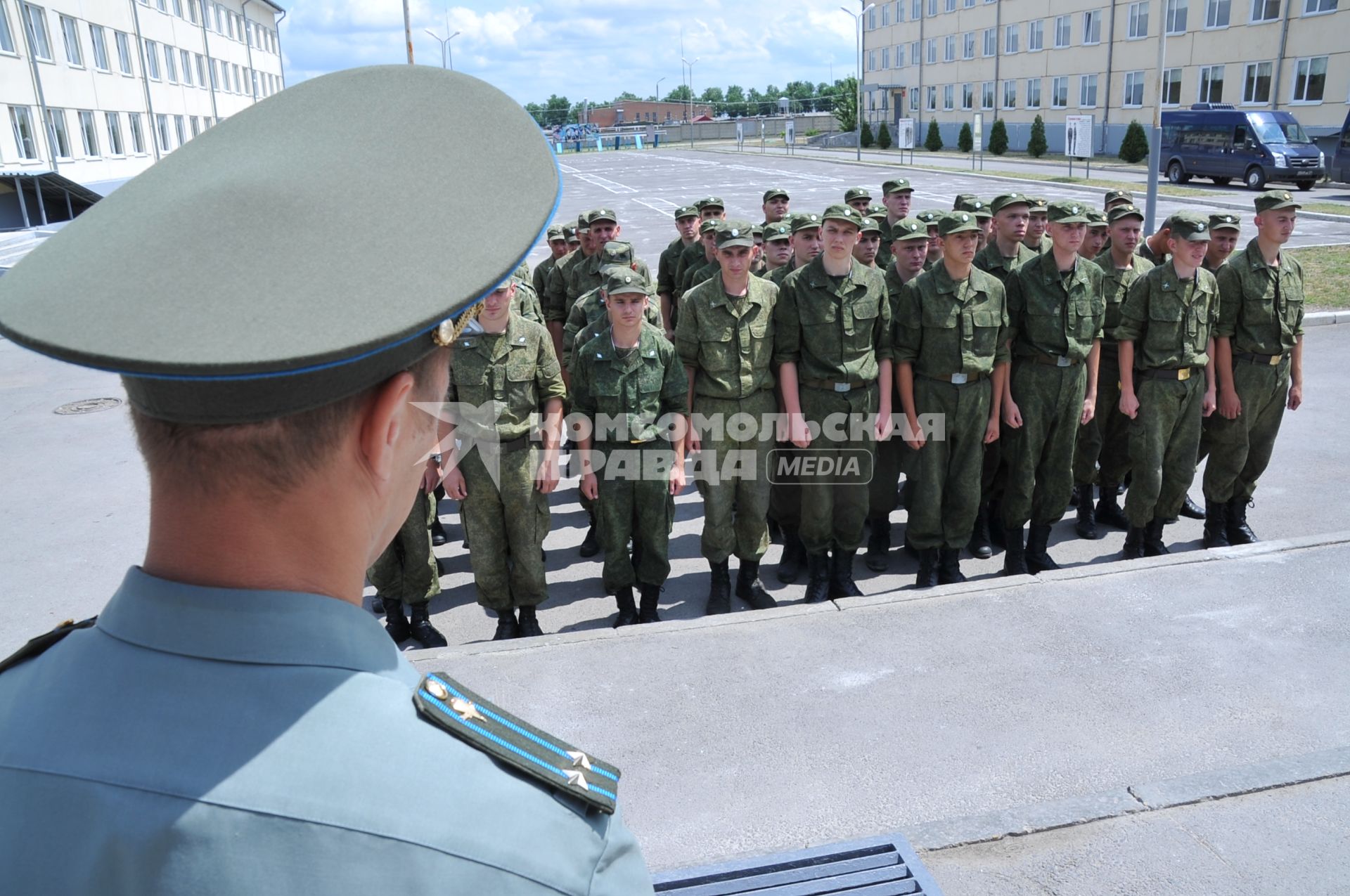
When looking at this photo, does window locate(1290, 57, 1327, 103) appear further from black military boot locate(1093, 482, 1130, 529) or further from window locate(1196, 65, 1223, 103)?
black military boot locate(1093, 482, 1130, 529)

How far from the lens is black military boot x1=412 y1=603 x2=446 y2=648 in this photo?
5.64m

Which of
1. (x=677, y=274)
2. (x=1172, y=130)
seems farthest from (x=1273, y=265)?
(x=1172, y=130)

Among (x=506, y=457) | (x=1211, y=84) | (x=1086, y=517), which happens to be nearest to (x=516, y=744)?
(x=506, y=457)

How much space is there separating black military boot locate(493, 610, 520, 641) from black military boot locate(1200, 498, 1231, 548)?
15.1 feet

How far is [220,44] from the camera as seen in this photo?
51.5m

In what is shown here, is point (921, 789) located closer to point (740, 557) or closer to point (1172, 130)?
point (740, 557)

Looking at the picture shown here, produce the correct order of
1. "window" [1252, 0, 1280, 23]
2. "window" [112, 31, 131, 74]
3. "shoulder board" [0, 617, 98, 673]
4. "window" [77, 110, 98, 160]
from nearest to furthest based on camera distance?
1. "shoulder board" [0, 617, 98, 673]
2. "window" [77, 110, 98, 160]
3. "window" [1252, 0, 1280, 23]
4. "window" [112, 31, 131, 74]

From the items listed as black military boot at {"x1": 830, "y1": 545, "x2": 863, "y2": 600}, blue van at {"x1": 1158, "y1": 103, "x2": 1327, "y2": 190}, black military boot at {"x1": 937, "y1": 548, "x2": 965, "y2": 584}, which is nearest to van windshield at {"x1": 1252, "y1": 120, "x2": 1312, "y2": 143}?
blue van at {"x1": 1158, "y1": 103, "x2": 1327, "y2": 190}

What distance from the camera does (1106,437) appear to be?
7.21 metres

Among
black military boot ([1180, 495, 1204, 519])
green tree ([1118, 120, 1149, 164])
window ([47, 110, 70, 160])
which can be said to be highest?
window ([47, 110, 70, 160])

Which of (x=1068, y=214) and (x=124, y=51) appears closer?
(x=1068, y=214)

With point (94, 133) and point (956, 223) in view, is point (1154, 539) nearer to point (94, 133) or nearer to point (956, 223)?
point (956, 223)

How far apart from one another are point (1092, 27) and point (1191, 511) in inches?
1796

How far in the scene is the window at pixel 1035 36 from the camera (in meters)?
48.8
